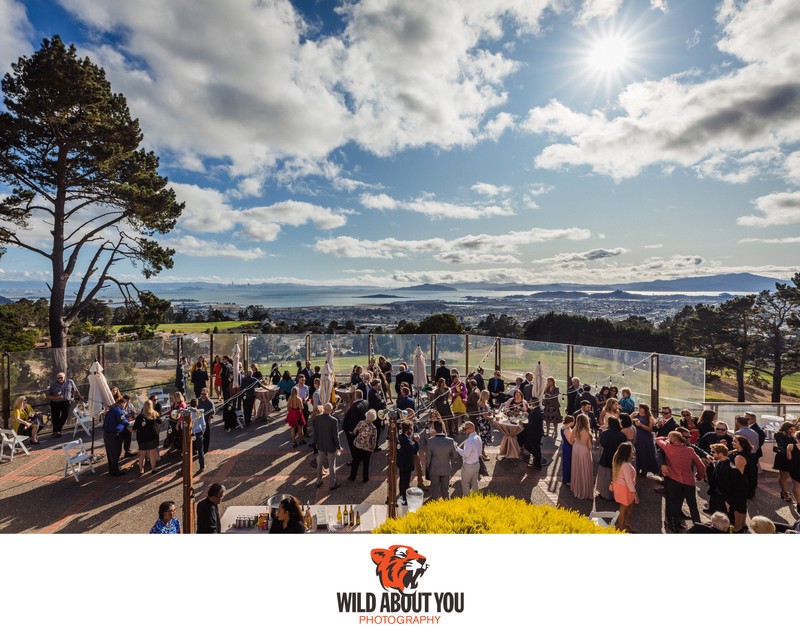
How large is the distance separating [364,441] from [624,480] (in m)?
4.87

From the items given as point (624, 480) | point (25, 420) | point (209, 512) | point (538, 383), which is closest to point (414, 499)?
point (209, 512)

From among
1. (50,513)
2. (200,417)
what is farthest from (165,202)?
(50,513)

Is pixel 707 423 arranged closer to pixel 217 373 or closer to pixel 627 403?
pixel 627 403

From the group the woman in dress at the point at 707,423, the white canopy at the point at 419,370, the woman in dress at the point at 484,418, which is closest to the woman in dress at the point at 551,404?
the woman in dress at the point at 484,418

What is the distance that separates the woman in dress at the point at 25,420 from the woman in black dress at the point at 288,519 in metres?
10.0

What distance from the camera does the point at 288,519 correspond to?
5020mm

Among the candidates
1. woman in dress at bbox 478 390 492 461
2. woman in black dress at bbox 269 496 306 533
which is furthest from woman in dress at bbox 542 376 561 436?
woman in black dress at bbox 269 496 306 533

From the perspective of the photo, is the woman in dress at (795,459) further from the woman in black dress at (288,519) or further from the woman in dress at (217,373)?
the woman in dress at (217,373)

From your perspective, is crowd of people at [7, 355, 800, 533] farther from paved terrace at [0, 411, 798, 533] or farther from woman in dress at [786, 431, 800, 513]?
paved terrace at [0, 411, 798, 533]
